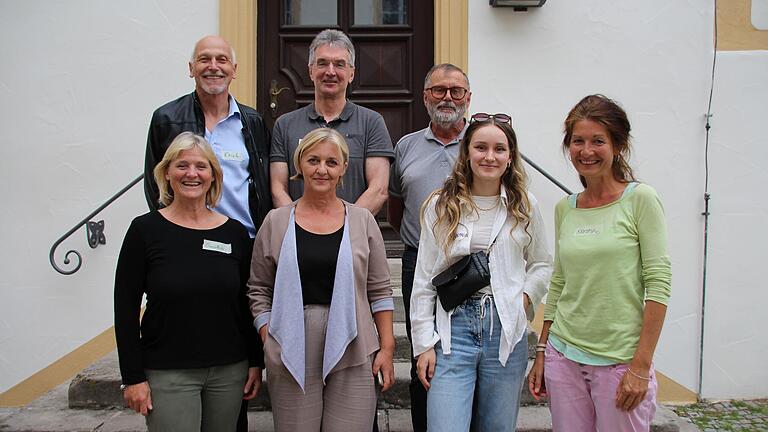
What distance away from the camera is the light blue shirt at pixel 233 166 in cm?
269

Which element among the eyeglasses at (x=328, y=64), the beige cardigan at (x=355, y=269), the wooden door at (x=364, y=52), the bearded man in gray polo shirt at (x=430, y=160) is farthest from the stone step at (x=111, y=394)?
the wooden door at (x=364, y=52)

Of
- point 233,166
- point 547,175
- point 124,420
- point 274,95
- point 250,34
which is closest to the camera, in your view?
point 233,166

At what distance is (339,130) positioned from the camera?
2.81 meters

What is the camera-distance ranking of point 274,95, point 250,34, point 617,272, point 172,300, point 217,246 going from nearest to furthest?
1. point 617,272
2. point 172,300
3. point 217,246
4. point 250,34
5. point 274,95

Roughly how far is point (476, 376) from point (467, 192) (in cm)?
67

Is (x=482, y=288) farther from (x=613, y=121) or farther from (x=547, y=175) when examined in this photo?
(x=547, y=175)

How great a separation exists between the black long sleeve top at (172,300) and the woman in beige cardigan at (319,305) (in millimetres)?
139

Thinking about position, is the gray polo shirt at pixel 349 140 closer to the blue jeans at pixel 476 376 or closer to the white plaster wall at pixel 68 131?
the blue jeans at pixel 476 376

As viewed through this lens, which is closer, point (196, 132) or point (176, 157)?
point (176, 157)

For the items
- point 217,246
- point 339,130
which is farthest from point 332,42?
point 217,246

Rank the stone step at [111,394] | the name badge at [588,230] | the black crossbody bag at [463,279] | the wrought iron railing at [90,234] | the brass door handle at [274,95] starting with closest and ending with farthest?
the name badge at [588,230], the black crossbody bag at [463,279], the stone step at [111,394], the wrought iron railing at [90,234], the brass door handle at [274,95]

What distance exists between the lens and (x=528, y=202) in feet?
7.59

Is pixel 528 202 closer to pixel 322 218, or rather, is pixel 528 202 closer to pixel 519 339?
pixel 519 339

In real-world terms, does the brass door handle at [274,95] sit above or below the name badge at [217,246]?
above
